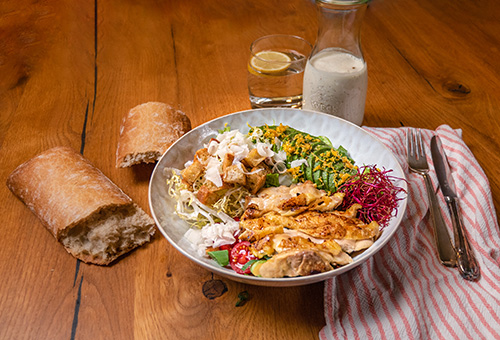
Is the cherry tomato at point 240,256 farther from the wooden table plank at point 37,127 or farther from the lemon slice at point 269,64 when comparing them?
the lemon slice at point 269,64

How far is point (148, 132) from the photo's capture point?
200cm

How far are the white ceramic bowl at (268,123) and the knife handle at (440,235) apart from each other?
0.21 metres

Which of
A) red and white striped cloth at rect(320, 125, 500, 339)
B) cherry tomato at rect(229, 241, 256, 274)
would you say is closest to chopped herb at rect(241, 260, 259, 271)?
cherry tomato at rect(229, 241, 256, 274)

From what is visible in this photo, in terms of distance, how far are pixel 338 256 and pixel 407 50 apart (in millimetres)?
1956

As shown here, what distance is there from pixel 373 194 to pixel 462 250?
372 mm

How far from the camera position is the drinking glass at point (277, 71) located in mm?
2176

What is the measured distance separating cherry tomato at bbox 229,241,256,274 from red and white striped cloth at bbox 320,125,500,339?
28 centimetres

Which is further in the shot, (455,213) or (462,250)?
(455,213)

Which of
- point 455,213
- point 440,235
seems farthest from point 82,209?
point 455,213

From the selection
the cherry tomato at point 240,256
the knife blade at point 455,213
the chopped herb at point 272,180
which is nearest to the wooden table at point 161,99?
the cherry tomato at point 240,256

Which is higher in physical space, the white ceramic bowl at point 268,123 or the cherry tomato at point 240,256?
the white ceramic bowl at point 268,123

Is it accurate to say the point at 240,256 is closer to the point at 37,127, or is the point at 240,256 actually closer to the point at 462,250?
the point at 462,250

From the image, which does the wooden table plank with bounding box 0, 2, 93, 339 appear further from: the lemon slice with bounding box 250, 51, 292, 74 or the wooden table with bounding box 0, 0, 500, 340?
the lemon slice with bounding box 250, 51, 292, 74

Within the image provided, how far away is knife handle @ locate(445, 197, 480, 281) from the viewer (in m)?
1.48
